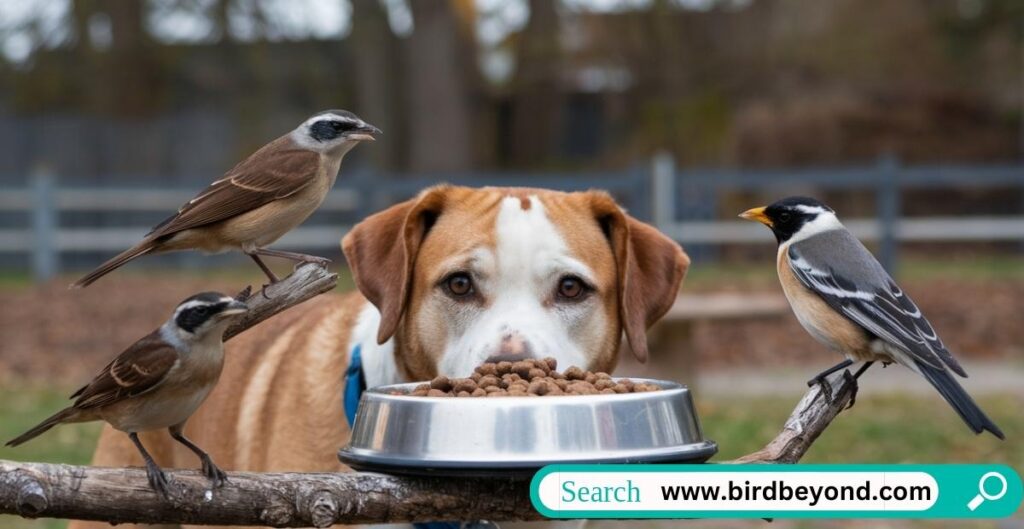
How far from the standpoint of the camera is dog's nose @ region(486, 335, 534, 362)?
157 inches

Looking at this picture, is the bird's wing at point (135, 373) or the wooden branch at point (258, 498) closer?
the wooden branch at point (258, 498)

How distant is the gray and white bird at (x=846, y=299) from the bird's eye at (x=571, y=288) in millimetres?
760

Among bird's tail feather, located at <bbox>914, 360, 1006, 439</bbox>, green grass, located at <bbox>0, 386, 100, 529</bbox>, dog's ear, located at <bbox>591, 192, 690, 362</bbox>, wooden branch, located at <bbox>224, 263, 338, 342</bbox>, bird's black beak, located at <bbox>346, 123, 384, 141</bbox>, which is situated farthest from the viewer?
green grass, located at <bbox>0, 386, 100, 529</bbox>

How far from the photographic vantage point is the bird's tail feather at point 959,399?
3.00 meters

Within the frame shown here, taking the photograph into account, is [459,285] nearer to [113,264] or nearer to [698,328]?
[113,264]

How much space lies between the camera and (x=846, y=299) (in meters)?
3.59

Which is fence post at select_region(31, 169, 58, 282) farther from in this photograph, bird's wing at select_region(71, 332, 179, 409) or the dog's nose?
bird's wing at select_region(71, 332, 179, 409)

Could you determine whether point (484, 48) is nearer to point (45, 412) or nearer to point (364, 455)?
point (45, 412)

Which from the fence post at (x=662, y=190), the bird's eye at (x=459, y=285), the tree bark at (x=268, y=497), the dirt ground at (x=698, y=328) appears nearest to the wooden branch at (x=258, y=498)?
the tree bark at (x=268, y=497)

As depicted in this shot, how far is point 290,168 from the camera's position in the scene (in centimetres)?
380

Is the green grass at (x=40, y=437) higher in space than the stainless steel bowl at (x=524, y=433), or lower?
lower

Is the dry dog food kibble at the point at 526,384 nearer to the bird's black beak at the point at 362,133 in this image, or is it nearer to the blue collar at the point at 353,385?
the bird's black beak at the point at 362,133

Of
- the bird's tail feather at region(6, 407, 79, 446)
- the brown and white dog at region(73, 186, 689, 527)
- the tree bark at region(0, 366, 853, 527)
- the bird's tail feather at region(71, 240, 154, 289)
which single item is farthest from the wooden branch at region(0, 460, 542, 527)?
the brown and white dog at region(73, 186, 689, 527)

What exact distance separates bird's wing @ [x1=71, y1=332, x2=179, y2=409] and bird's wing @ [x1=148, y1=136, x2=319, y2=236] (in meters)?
0.75
